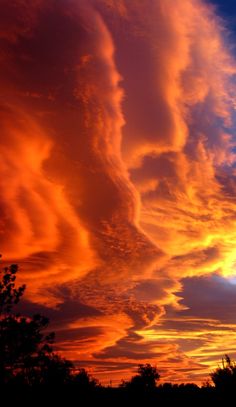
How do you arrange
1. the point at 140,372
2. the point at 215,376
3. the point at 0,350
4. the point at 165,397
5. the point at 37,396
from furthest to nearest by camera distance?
1. the point at 140,372
2. the point at 215,376
3. the point at 165,397
4. the point at 37,396
5. the point at 0,350

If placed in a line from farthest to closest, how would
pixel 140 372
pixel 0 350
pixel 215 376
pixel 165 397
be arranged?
1. pixel 140 372
2. pixel 215 376
3. pixel 165 397
4. pixel 0 350

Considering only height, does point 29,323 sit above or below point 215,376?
above

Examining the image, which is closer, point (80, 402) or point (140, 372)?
point (80, 402)

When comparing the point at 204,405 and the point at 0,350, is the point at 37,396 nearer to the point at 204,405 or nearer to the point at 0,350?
the point at 0,350

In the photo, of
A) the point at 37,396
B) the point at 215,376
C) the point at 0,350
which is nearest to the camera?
the point at 0,350

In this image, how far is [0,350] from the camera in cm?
2703

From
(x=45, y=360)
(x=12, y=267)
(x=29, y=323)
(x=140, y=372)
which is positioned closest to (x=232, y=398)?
(x=45, y=360)

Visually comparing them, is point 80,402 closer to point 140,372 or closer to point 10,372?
point 10,372

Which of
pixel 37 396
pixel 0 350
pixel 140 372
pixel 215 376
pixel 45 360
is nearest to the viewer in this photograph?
pixel 0 350

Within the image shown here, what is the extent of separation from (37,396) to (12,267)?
37.0ft

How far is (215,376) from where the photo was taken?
133 feet

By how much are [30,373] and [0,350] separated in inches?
154

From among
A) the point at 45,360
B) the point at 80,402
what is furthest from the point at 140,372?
the point at 45,360

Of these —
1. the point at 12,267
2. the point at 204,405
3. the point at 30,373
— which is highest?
the point at 12,267
